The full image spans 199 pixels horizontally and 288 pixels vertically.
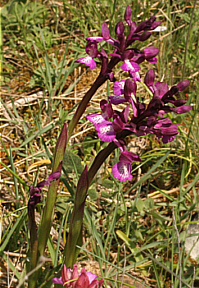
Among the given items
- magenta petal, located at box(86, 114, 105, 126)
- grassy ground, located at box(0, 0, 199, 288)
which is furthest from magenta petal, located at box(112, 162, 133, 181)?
grassy ground, located at box(0, 0, 199, 288)

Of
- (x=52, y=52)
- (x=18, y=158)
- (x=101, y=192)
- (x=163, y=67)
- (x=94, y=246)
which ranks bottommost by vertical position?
(x=94, y=246)

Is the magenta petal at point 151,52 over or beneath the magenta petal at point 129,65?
over

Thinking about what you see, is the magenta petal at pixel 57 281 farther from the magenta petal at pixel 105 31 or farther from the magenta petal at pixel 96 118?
the magenta petal at pixel 105 31

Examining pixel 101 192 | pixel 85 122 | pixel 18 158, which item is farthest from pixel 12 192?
pixel 85 122

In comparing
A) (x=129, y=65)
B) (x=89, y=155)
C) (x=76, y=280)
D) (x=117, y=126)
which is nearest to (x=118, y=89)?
(x=129, y=65)

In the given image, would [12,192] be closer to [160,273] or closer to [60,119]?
[60,119]

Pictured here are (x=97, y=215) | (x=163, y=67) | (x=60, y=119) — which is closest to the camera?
(x=97, y=215)

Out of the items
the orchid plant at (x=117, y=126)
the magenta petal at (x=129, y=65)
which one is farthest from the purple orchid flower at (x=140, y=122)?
the magenta petal at (x=129, y=65)
